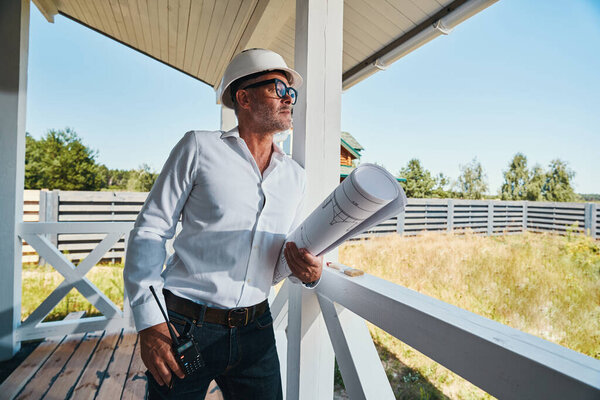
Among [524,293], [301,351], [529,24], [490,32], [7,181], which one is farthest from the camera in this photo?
[490,32]

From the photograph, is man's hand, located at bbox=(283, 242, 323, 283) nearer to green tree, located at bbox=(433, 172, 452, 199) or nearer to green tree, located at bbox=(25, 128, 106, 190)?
green tree, located at bbox=(433, 172, 452, 199)

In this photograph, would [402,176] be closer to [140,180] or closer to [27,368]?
[27,368]

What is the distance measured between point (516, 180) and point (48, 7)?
20.9 feet

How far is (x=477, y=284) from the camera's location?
11.2 feet

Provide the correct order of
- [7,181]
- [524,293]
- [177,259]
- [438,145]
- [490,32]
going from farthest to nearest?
[438,145] → [490,32] → [524,293] → [7,181] → [177,259]

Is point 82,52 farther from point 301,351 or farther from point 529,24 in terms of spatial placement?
point 301,351

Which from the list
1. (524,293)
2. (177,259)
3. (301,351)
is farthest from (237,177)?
(524,293)

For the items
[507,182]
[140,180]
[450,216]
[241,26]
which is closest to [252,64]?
[241,26]

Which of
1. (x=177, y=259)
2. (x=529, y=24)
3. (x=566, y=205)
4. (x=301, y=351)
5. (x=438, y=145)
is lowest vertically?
(x=301, y=351)

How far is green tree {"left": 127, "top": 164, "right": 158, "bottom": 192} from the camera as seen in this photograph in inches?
397

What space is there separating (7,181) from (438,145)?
7.15m

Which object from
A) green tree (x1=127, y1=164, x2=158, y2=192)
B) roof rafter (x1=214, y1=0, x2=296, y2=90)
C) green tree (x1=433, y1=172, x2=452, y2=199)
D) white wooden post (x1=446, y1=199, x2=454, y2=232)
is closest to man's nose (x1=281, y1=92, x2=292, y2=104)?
roof rafter (x1=214, y1=0, x2=296, y2=90)

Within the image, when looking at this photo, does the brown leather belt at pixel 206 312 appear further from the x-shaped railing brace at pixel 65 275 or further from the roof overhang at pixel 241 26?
the x-shaped railing brace at pixel 65 275

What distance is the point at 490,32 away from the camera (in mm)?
6039
